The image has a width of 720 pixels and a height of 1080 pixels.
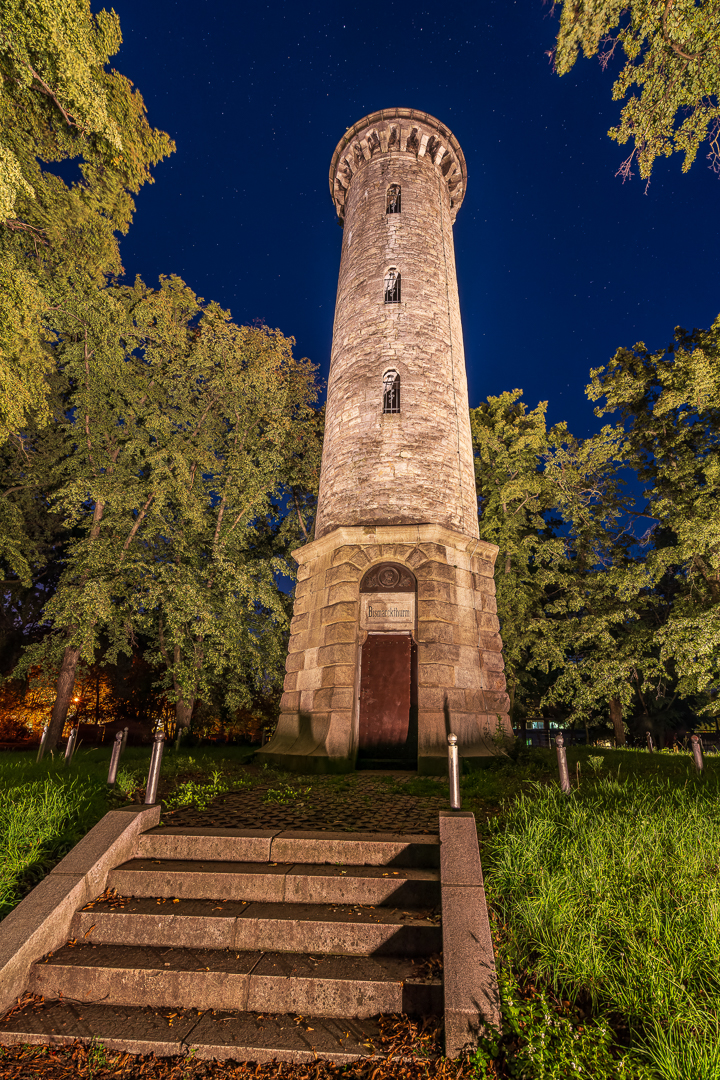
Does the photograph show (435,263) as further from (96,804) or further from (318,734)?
(96,804)

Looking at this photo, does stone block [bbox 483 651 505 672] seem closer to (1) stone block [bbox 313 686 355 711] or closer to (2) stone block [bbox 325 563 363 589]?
(1) stone block [bbox 313 686 355 711]

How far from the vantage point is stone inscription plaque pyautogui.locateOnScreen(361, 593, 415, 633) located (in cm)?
1152

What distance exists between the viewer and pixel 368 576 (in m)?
11.9

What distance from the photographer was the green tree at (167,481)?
1702cm

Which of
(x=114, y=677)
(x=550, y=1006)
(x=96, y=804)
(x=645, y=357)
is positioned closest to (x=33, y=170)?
(x=96, y=804)

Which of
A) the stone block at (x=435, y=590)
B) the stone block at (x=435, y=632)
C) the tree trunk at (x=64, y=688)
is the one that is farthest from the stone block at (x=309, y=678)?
the tree trunk at (x=64, y=688)

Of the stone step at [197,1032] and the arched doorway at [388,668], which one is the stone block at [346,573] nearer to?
the arched doorway at [388,668]

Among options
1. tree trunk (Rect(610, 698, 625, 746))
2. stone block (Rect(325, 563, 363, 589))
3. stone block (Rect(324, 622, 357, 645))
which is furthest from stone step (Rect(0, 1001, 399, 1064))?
tree trunk (Rect(610, 698, 625, 746))

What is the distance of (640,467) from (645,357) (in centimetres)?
398

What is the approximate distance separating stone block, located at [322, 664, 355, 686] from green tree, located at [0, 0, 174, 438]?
8.11 metres

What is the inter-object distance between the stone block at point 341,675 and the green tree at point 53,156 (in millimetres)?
8108

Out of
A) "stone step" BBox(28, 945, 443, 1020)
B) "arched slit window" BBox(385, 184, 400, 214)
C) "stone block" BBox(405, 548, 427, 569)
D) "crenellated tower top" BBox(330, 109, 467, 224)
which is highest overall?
"crenellated tower top" BBox(330, 109, 467, 224)

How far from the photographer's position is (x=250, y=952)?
13.8 ft

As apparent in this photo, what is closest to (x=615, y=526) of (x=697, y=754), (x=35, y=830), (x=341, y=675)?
(x=697, y=754)
